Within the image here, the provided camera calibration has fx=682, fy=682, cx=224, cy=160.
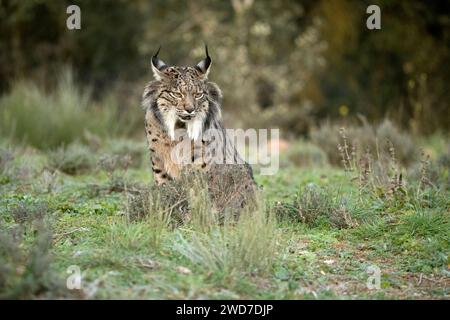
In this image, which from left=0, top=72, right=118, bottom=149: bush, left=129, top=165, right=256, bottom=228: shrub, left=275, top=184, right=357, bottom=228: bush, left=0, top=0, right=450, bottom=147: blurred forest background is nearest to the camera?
left=129, top=165, right=256, bottom=228: shrub

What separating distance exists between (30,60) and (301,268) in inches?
553

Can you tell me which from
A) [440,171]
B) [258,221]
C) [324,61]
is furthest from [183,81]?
[324,61]

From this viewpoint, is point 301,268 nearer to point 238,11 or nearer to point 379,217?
point 379,217

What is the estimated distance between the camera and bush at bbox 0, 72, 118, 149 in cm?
1130

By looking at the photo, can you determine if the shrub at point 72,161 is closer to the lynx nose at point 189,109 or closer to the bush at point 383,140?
the lynx nose at point 189,109

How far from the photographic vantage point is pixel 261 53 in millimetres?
16094

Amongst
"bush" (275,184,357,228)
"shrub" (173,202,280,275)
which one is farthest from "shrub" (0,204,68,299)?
"bush" (275,184,357,228)

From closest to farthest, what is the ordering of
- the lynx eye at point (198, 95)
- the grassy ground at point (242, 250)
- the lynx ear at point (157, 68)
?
1. the grassy ground at point (242, 250)
2. the lynx eye at point (198, 95)
3. the lynx ear at point (157, 68)

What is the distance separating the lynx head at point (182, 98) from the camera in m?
6.57

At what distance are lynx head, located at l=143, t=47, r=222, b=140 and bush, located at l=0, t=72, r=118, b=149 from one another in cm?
465

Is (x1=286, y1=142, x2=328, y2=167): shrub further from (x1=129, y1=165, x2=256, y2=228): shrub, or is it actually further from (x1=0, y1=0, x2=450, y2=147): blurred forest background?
(x1=129, y1=165, x2=256, y2=228): shrub

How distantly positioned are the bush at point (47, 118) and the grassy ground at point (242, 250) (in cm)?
402

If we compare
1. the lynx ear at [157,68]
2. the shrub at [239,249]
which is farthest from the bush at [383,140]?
the shrub at [239,249]

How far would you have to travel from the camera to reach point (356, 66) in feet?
58.2
